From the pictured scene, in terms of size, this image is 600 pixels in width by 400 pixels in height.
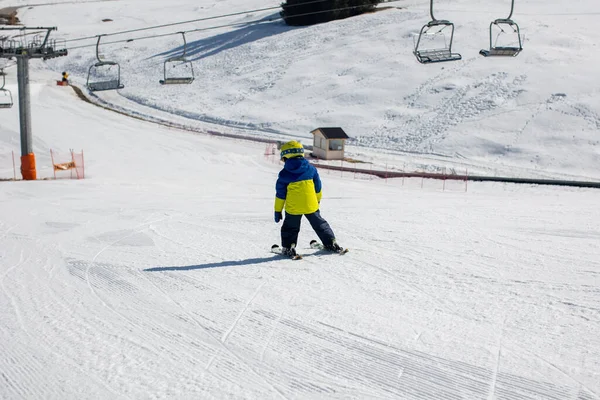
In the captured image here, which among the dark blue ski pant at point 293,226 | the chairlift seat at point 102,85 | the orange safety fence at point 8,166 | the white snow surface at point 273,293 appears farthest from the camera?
the chairlift seat at point 102,85

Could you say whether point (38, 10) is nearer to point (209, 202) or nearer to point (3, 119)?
point (3, 119)

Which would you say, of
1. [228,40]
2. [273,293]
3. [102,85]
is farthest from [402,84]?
[273,293]

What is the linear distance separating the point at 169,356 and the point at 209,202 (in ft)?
29.8

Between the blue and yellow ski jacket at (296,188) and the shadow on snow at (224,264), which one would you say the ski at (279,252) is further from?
the blue and yellow ski jacket at (296,188)

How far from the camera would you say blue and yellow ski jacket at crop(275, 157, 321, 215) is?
25.7 ft

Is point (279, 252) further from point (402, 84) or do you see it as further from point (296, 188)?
point (402, 84)

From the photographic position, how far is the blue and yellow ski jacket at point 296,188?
782 centimetres

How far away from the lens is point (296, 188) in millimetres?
7836

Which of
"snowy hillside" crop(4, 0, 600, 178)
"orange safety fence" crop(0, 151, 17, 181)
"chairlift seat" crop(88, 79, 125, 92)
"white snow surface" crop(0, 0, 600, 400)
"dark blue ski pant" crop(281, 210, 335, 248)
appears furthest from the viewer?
"snowy hillside" crop(4, 0, 600, 178)

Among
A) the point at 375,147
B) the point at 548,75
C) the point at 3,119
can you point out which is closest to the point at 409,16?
the point at 548,75

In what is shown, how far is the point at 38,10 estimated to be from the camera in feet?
278

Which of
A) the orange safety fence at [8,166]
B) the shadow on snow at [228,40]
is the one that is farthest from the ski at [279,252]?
the shadow on snow at [228,40]

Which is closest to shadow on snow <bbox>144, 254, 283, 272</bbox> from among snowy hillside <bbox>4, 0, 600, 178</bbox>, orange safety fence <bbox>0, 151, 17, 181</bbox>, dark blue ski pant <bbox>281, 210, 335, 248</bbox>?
dark blue ski pant <bbox>281, 210, 335, 248</bbox>

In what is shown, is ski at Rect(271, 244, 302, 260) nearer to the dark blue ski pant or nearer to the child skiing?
the child skiing
